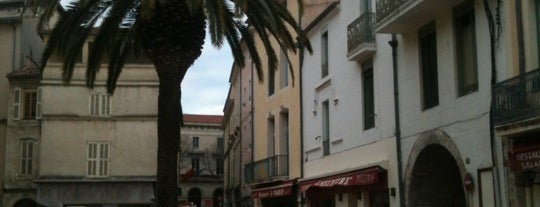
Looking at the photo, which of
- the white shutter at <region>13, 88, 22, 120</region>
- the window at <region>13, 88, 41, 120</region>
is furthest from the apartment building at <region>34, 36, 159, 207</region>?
the white shutter at <region>13, 88, 22, 120</region>

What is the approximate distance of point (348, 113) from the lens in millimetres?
22609

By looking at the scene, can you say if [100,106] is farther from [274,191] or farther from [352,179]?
[352,179]

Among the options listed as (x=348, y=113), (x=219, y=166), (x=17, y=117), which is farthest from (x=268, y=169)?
(x=219, y=166)

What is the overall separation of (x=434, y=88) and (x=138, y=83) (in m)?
24.2

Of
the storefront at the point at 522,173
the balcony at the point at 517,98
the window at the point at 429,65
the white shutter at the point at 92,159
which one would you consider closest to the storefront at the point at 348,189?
the window at the point at 429,65

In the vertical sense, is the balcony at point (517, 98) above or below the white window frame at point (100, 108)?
below

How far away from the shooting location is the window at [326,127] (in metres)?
24.7

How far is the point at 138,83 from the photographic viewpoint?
1531 inches

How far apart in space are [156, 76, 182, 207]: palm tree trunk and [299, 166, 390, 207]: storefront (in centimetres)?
597

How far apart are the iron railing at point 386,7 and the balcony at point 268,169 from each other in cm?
1253

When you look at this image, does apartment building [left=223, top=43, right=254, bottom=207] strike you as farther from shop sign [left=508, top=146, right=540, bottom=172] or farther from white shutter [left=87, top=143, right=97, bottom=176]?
shop sign [left=508, top=146, right=540, bottom=172]

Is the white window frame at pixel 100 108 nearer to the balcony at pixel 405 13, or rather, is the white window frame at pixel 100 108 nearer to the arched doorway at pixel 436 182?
the balcony at pixel 405 13

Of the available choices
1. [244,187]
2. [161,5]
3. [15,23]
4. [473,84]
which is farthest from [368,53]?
[15,23]

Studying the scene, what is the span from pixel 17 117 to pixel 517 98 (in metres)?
32.5
